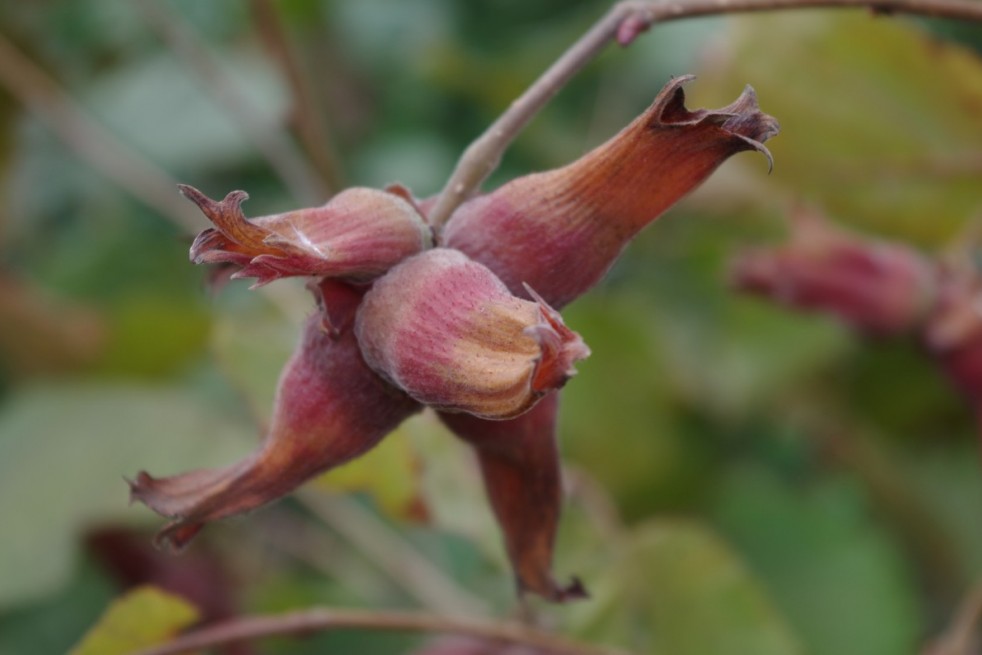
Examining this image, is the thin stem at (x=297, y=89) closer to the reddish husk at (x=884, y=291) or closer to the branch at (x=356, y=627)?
the reddish husk at (x=884, y=291)

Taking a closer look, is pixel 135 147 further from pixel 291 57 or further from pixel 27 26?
pixel 291 57

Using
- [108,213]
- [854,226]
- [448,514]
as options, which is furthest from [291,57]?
[108,213]

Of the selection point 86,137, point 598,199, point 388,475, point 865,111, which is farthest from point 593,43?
point 86,137

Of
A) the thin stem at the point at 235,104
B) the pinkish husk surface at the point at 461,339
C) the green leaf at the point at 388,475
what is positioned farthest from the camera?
the thin stem at the point at 235,104

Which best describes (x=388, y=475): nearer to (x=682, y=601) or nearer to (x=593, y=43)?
(x=682, y=601)

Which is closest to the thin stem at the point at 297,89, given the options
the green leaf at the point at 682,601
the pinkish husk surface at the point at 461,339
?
the green leaf at the point at 682,601

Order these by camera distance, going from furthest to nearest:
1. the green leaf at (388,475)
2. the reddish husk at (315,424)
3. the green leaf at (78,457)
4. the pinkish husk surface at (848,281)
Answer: the green leaf at (78,457), the pinkish husk surface at (848,281), the green leaf at (388,475), the reddish husk at (315,424)
